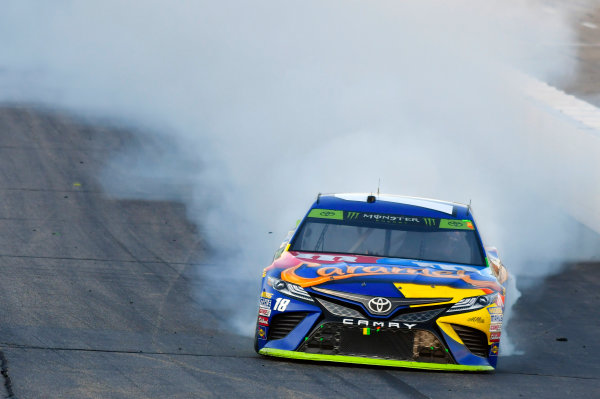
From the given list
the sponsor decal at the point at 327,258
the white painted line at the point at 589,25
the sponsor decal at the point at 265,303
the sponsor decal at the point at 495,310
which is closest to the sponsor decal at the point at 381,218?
the sponsor decal at the point at 327,258

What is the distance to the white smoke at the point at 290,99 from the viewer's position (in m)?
16.5

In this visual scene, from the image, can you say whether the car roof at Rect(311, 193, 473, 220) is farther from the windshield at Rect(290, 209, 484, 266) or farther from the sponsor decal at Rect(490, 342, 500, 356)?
the sponsor decal at Rect(490, 342, 500, 356)

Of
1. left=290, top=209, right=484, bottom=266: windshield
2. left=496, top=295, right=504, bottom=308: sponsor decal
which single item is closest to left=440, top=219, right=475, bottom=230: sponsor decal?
left=290, top=209, right=484, bottom=266: windshield

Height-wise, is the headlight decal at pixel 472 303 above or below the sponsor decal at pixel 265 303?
above

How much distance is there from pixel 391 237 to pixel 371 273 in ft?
3.29

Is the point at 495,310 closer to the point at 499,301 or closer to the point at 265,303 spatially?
the point at 499,301

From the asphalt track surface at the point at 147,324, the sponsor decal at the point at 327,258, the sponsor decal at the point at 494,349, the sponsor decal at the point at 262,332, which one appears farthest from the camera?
the sponsor decal at the point at 327,258

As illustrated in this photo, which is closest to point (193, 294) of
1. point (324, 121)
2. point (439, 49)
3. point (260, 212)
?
point (260, 212)

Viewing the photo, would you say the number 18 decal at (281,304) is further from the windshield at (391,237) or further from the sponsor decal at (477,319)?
the sponsor decal at (477,319)

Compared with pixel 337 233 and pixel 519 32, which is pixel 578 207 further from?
pixel 519 32

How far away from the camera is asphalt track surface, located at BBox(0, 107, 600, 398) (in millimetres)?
7781

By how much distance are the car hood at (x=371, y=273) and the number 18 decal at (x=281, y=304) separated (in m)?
0.16

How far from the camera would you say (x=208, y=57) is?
31.6 metres

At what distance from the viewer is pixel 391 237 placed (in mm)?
9539
